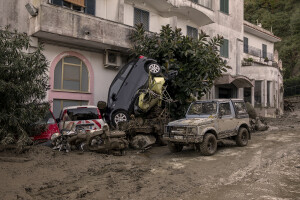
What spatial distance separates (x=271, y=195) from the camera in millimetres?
5102

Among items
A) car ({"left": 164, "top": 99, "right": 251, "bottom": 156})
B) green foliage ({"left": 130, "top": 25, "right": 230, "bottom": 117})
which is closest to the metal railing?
green foliage ({"left": 130, "top": 25, "right": 230, "bottom": 117})

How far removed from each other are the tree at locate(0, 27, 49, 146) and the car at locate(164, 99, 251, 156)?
4559 millimetres

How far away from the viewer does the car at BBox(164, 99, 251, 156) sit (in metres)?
8.93

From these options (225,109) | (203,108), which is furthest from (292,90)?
(203,108)

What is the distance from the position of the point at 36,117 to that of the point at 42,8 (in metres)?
5.47

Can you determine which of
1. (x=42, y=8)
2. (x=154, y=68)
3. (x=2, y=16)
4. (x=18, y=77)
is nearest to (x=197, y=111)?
(x=154, y=68)

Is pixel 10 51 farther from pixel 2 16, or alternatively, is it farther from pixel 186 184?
pixel 186 184

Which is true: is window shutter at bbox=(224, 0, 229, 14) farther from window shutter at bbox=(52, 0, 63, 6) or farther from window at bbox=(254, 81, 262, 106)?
window shutter at bbox=(52, 0, 63, 6)

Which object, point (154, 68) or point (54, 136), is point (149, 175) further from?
point (154, 68)

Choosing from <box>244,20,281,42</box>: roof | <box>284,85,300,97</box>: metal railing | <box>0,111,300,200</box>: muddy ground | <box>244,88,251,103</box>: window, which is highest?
<box>244,20,281,42</box>: roof

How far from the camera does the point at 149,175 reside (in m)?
6.70

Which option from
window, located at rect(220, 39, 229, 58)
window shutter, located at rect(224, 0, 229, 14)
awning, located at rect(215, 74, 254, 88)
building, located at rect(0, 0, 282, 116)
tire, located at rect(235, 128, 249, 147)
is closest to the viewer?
tire, located at rect(235, 128, 249, 147)

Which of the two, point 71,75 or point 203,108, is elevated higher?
point 71,75

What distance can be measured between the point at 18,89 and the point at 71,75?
6290 mm
